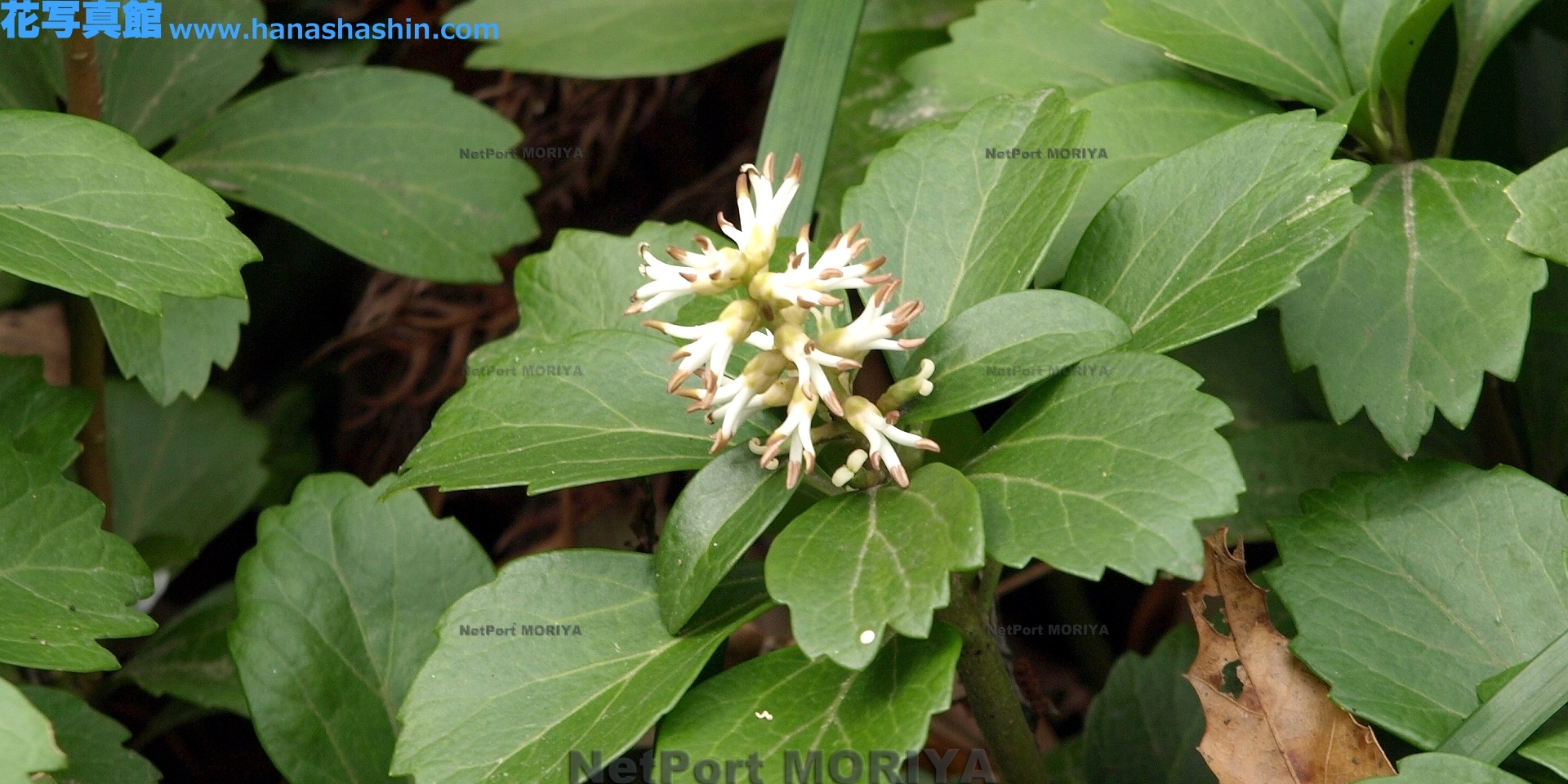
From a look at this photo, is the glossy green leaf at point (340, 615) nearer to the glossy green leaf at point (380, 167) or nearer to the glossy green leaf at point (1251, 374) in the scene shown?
the glossy green leaf at point (380, 167)

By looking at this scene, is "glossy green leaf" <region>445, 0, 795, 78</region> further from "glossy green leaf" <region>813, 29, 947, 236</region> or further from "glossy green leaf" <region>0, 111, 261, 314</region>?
"glossy green leaf" <region>0, 111, 261, 314</region>

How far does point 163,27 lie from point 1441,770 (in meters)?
1.67

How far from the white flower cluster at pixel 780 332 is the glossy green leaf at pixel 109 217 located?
453 millimetres

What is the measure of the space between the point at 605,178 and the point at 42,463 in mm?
1125

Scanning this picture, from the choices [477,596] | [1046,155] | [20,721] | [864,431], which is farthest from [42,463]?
[1046,155]

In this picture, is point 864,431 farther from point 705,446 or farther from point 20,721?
point 20,721

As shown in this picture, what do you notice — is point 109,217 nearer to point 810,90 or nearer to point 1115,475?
point 810,90

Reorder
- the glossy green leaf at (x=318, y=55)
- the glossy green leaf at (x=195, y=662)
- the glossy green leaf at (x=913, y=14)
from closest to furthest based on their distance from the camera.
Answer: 1. the glossy green leaf at (x=195, y=662)
2. the glossy green leaf at (x=913, y=14)
3. the glossy green leaf at (x=318, y=55)

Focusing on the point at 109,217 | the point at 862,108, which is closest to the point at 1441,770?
the point at 862,108

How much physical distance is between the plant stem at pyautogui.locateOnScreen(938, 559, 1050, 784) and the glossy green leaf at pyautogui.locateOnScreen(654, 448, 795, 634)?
0.17 m

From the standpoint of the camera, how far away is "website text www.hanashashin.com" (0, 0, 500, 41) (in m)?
1.46

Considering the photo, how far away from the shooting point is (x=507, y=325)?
6.59ft

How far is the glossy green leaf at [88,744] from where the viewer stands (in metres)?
1.20

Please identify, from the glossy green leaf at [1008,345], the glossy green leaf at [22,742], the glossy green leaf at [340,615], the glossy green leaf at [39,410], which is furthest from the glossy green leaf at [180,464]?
the glossy green leaf at [1008,345]
